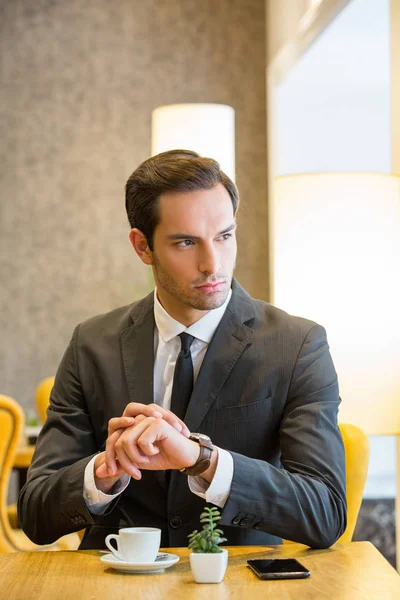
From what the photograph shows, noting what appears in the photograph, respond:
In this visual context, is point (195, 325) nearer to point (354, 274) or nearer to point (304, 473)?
point (304, 473)

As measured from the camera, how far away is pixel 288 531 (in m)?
1.88

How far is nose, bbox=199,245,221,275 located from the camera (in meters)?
2.05

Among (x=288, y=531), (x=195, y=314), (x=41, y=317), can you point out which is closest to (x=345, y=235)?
(x=195, y=314)

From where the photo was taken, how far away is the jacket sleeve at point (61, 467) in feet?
6.48

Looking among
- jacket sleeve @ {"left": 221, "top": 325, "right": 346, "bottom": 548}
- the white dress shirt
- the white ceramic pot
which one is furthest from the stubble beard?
the white ceramic pot

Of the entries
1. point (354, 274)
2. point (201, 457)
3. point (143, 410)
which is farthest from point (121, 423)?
point (354, 274)

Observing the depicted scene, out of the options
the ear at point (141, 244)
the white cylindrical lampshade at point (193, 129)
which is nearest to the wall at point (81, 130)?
the white cylindrical lampshade at point (193, 129)

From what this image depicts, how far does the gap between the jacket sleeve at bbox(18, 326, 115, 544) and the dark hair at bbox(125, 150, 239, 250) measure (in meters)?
0.34

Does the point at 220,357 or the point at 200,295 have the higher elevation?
the point at 200,295

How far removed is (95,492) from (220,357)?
0.42 metres

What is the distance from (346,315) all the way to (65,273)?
151 inches

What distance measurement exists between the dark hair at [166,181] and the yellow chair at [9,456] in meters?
1.48

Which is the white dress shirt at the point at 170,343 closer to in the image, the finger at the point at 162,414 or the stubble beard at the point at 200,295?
the stubble beard at the point at 200,295

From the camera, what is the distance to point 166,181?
7.09 feet
